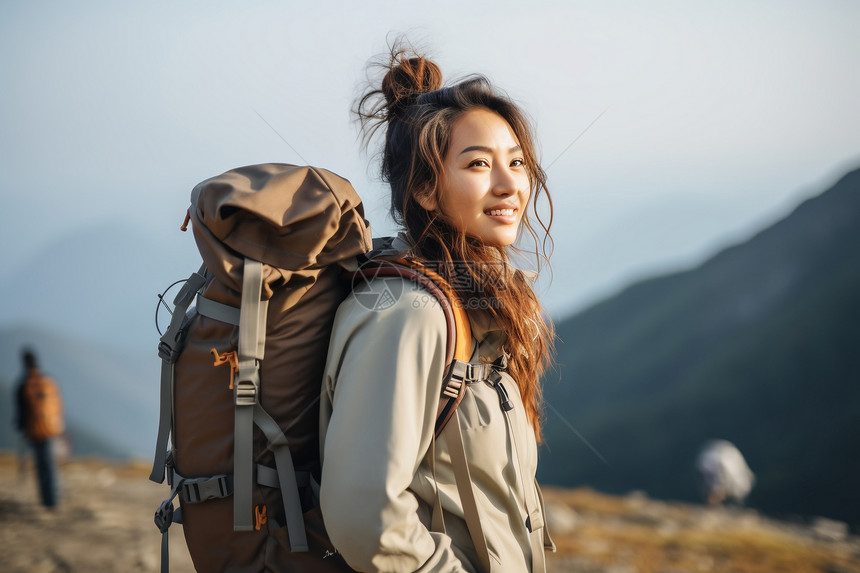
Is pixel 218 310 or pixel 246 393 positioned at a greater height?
pixel 218 310

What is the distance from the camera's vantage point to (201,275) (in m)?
2.13

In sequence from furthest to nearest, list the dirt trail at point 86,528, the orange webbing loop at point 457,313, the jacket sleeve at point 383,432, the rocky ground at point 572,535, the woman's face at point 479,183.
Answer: the rocky ground at point 572,535, the dirt trail at point 86,528, the woman's face at point 479,183, the orange webbing loop at point 457,313, the jacket sleeve at point 383,432

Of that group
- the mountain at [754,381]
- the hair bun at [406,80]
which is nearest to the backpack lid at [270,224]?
the hair bun at [406,80]

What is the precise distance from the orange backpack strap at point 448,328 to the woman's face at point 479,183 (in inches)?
15.3

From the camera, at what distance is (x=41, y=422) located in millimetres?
7059

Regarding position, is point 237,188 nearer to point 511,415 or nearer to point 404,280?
point 404,280

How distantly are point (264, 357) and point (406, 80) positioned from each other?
4.24 feet

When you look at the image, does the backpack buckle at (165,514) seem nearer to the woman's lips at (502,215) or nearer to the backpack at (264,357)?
the backpack at (264,357)

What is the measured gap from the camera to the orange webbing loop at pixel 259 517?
1.86 meters

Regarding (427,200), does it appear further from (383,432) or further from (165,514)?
(165,514)

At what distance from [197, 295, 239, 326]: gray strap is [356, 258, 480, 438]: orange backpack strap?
0.39m

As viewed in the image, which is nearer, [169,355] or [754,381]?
[169,355]

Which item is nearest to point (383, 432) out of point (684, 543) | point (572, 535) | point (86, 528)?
point (86, 528)

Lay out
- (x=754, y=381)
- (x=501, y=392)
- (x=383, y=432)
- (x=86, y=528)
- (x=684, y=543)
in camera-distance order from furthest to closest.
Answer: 1. (x=754, y=381)
2. (x=684, y=543)
3. (x=86, y=528)
4. (x=501, y=392)
5. (x=383, y=432)
